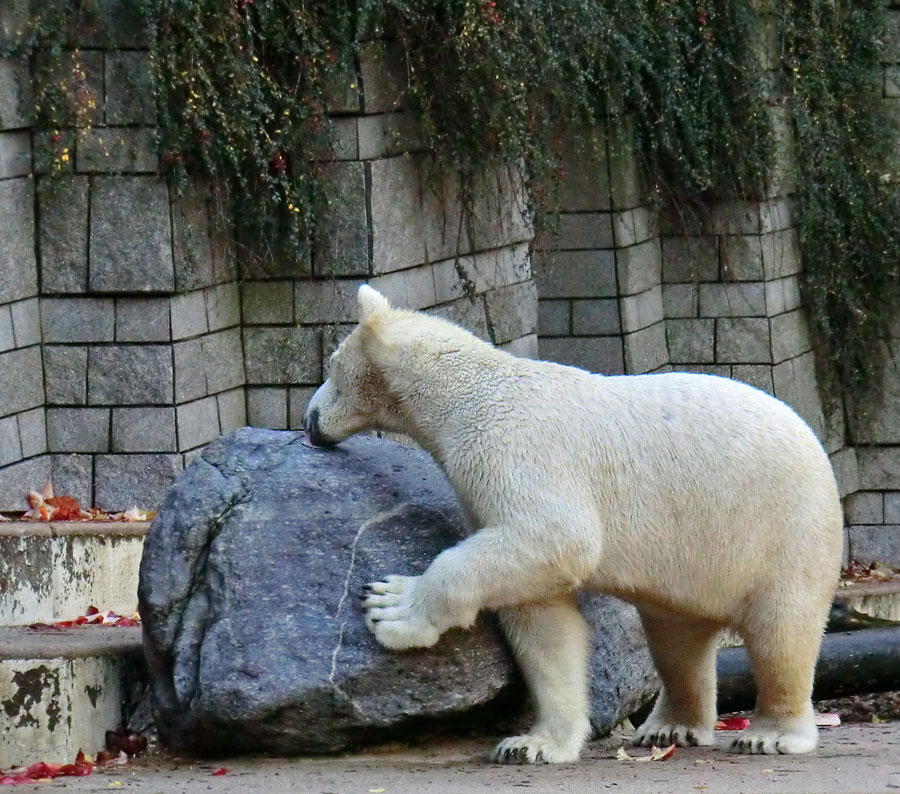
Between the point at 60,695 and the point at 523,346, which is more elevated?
the point at 523,346

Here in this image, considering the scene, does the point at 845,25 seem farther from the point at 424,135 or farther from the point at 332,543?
the point at 332,543

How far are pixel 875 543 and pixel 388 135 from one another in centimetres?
499

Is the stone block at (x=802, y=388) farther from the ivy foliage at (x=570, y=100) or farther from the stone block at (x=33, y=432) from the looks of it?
the stone block at (x=33, y=432)

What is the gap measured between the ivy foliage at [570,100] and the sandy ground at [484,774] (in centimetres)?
300

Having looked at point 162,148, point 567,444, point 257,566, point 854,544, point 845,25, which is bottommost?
point 854,544

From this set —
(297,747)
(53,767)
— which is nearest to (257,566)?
(297,747)

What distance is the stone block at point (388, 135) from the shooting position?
751cm

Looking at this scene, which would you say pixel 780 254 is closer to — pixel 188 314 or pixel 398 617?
pixel 188 314

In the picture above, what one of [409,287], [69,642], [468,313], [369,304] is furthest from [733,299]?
[69,642]

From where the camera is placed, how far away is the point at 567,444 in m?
4.77


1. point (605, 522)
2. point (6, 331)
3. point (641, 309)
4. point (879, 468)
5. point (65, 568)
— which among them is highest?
point (6, 331)

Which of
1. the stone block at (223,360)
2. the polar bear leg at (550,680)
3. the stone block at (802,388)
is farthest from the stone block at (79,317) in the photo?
the stone block at (802,388)

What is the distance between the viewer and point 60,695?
5.02 metres

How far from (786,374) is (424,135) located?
3.35 m
